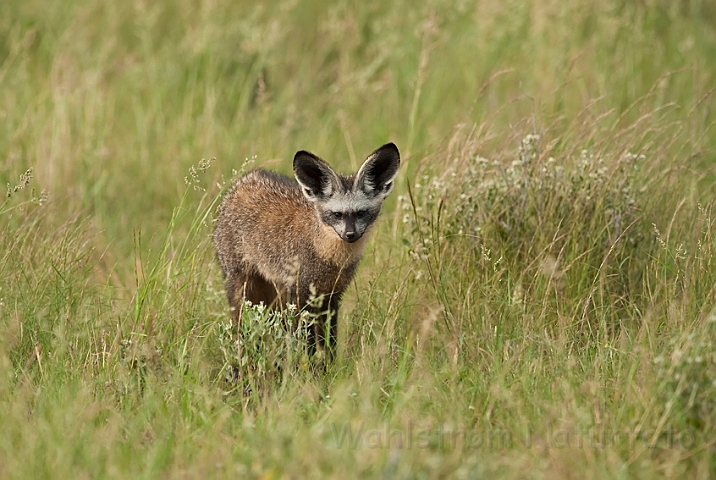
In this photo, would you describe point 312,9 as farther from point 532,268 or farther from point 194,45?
point 532,268

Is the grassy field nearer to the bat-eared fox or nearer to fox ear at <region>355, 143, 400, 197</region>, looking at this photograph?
the bat-eared fox

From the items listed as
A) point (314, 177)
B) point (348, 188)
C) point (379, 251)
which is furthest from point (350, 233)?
point (379, 251)

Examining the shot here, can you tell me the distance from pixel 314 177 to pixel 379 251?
3.47ft

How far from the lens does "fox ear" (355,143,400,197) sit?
5438 mm

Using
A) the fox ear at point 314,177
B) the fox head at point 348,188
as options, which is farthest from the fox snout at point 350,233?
the fox ear at point 314,177

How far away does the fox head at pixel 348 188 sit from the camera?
5418 mm

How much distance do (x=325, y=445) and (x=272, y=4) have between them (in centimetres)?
771

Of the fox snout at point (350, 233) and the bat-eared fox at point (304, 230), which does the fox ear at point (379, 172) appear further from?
the fox snout at point (350, 233)

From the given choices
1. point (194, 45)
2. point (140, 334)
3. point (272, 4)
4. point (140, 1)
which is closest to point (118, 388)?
point (140, 334)

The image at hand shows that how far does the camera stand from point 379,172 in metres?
5.60

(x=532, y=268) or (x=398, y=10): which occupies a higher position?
(x=398, y=10)

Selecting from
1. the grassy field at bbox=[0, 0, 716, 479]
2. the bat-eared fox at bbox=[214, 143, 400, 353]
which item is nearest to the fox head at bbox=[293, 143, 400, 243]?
the bat-eared fox at bbox=[214, 143, 400, 353]

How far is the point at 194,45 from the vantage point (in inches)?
354

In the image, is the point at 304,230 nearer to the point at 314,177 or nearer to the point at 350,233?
the point at 314,177
